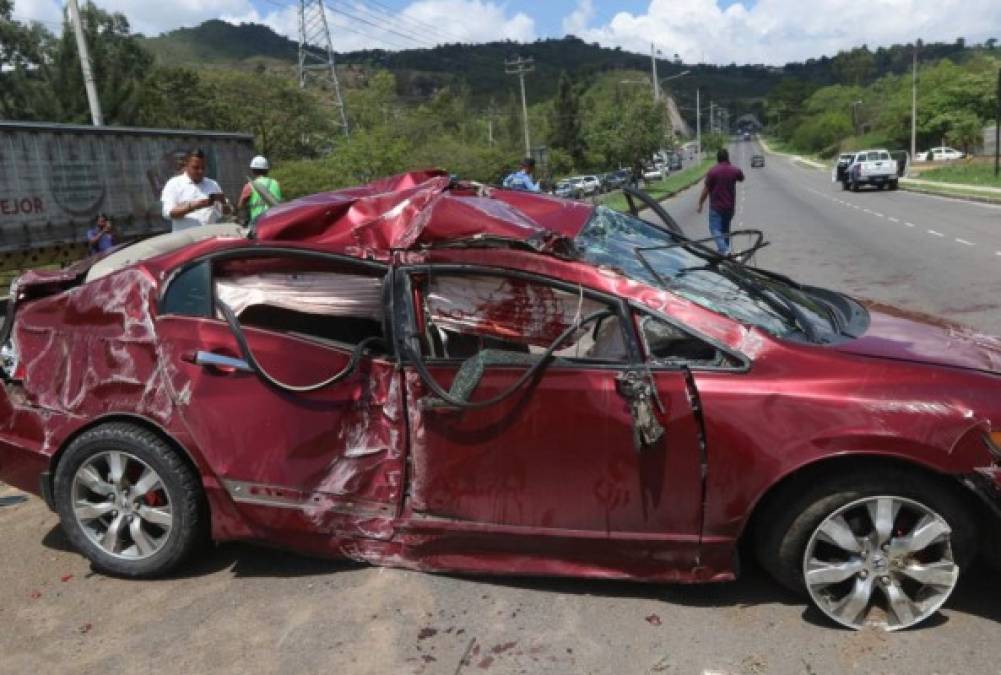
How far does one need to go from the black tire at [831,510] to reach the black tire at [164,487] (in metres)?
2.33

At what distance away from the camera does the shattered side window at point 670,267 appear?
3301 mm

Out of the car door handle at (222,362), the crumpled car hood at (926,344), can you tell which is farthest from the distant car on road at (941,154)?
the car door handle at (222,362)

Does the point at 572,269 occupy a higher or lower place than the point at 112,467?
higher

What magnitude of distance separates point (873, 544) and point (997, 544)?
0.43 meters

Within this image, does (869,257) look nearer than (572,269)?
No

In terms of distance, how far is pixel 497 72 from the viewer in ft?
632

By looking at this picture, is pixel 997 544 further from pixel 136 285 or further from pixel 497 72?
pixel 497 72

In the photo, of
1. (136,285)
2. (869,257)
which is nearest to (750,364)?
(136,285)

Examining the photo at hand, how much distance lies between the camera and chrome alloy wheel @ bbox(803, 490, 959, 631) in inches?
A: 114

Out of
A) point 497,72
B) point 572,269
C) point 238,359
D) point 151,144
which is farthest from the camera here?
point 497,72

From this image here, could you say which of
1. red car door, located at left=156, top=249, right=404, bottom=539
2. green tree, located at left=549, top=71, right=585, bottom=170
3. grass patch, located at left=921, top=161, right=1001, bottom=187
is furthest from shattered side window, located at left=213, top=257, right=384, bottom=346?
green tree, located at left=549, top=71, right=585, bottom=170

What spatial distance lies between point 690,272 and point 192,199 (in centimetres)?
438

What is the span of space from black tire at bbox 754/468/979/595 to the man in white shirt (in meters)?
4.98

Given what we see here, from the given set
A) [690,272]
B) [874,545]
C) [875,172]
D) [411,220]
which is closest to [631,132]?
[875,172]
